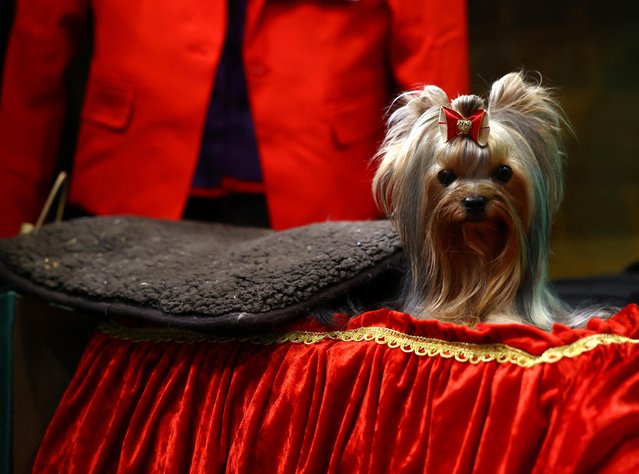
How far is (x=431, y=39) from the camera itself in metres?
1.50

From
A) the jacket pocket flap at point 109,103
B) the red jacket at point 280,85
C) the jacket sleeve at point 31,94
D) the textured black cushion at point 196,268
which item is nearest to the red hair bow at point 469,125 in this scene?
the textured black cushion at point 196,268

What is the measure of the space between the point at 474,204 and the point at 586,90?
3.34 ft

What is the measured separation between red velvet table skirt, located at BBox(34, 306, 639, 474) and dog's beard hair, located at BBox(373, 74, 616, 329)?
7cm

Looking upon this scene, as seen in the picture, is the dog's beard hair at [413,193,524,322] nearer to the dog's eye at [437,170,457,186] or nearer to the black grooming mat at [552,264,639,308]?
the dog's eye at [437,170,457,186]

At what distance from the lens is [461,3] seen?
5.00 feet

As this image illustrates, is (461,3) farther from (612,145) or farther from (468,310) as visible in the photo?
(468,310)

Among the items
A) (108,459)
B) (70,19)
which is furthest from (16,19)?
(108,459)

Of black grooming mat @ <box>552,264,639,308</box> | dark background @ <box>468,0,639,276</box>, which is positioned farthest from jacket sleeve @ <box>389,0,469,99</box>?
black grooming mat @ <box>552,264,639,308</box>

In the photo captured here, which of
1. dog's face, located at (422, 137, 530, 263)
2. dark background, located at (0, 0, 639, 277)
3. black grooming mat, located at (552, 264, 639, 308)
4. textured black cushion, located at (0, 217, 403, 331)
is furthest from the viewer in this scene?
dark background, located at (0, 0, 639, 277)

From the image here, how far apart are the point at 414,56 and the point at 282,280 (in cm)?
61

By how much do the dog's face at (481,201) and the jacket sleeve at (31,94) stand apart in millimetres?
904

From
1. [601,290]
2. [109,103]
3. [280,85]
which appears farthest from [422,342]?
[109,103]

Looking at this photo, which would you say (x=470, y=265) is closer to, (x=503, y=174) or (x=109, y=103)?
(x=503, y=174)

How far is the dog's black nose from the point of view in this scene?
3.12 ft
